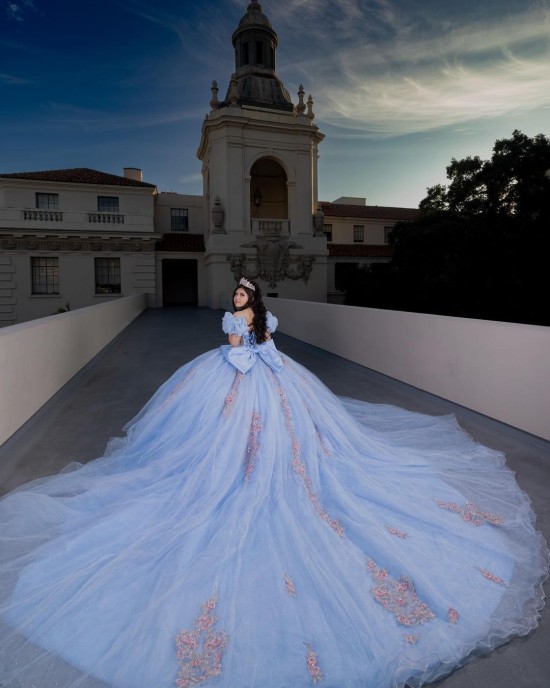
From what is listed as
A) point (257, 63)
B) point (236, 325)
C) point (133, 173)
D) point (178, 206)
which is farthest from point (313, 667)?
point (133, 173)

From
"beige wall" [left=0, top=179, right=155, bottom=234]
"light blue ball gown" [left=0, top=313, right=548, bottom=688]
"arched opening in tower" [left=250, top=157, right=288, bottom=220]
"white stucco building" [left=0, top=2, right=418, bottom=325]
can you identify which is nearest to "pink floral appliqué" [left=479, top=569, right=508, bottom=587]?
"light blue ball gown" [left=0, top=313, right=548, bottom=688]

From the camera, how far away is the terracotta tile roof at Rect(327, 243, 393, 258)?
96.4 feet

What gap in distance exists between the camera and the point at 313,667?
1.55 m

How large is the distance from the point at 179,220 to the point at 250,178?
7471mm

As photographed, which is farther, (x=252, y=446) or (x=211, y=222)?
(x=211, y=222)

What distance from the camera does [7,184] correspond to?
22812 millimetres

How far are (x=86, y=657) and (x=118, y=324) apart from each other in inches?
486

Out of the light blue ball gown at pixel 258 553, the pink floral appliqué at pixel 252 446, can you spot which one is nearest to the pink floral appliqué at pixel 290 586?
the light blue ball gown at pixel 258 553

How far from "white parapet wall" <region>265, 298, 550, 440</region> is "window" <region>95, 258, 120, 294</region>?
62.0 feet

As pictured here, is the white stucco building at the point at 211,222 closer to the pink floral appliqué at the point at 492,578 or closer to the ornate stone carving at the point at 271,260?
the ornate stone carving at the point at 271,260

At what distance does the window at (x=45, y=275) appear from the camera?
76.0ft

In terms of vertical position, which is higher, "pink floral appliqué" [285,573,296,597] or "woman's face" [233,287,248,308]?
"woman's face" [233,287,248,308]

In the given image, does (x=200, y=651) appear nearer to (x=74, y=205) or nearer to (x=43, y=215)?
(x=43, y=215)

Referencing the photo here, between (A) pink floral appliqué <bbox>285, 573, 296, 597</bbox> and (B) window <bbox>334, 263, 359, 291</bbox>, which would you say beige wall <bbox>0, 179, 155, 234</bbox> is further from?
(A) pink floral appliqué <bbox>285, 573, 296, 597</bbox>
